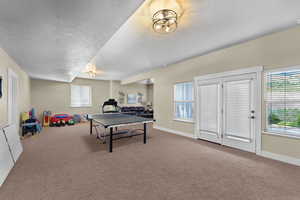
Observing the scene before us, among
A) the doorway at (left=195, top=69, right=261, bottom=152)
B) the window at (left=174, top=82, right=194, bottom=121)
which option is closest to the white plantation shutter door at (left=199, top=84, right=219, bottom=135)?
the doorway at (left=195, top=69, right=261, bottom=152)

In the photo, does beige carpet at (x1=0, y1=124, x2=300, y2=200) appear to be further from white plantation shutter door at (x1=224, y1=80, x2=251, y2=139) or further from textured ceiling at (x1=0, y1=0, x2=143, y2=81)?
textured ceiling at (x1=0, y1=0, x2=143, y2=81)

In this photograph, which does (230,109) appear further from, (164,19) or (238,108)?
(164,19)

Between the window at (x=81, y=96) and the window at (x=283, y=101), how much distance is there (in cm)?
836

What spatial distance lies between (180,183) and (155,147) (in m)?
1.57

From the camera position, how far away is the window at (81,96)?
7.77m

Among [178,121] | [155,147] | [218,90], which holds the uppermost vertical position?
[218,90]

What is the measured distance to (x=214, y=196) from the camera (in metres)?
1.70

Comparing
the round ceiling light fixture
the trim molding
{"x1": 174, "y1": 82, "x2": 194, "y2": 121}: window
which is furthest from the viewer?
{"x1": 174, "y1": 82, "x2": 194, "y2": 121}: window

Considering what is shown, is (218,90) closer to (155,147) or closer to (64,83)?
(155,147)

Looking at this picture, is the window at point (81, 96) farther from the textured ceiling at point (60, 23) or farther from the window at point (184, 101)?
the window at point (184, 101)

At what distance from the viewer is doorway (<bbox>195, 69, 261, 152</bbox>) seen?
308cm

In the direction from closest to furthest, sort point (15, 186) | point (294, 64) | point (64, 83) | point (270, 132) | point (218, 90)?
point (15, 186) → point (294, 64) → point (270, 132) → point (218, 90) → point (64, 83)

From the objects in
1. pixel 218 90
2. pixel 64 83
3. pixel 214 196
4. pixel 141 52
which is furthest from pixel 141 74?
pixel 214 196

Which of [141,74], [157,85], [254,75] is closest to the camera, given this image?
[254,75]
